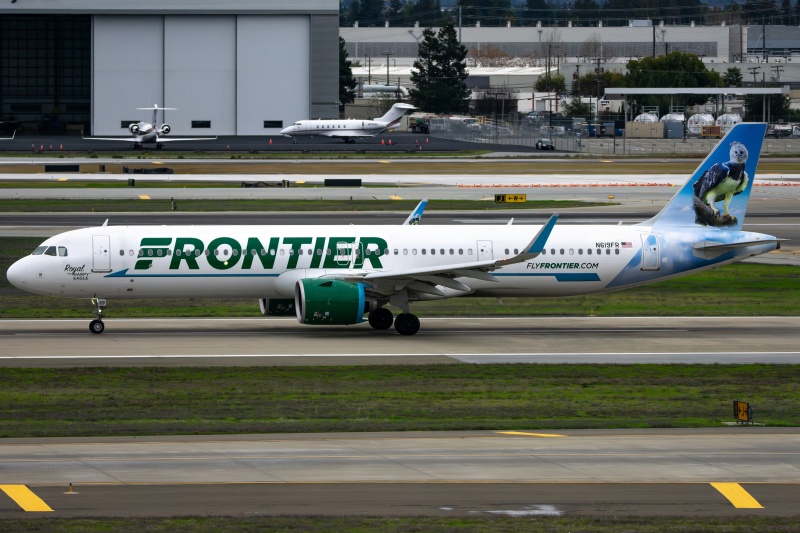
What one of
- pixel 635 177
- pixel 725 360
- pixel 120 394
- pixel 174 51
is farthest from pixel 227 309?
pixel 174 51

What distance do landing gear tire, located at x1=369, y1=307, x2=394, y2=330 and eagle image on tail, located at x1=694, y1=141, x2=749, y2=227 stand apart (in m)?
11.7

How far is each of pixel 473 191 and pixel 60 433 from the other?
6562cm

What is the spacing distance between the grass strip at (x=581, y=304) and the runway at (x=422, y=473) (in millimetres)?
19695

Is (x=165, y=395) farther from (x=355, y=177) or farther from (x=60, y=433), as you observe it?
(x=355, y=177)

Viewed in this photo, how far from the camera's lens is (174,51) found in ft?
488

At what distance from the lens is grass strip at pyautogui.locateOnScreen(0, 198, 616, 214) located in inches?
2950

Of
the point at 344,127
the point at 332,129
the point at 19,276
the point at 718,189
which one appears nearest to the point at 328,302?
the point at 19,276

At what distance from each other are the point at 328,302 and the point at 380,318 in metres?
3.67

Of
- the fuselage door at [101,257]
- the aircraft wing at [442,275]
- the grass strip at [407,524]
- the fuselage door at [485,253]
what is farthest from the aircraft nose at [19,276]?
the grass strip at [407,524]

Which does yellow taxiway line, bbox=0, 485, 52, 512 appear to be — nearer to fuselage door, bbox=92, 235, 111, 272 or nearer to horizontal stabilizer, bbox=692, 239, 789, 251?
fuselage door, bbox=92, 235, 111, 272

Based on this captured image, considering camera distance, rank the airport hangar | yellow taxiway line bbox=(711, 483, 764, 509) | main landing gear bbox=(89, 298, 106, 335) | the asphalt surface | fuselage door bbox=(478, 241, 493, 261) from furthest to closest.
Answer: the airport hangar → the asphalt surface → fuselage door bbox=(478, 241, 493, 261) → main landing gear bbox=(89, 298, 106, 335) → yellow taxiway line bbox=(711, 483, 764, 509)

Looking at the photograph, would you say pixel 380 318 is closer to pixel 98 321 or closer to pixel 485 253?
pixel 485 253

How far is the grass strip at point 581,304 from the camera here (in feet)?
144

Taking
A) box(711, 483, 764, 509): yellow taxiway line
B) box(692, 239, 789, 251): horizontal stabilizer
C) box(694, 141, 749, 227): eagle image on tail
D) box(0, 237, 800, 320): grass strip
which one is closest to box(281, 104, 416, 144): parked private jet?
box(0, 237, 800, 320): grass strip
